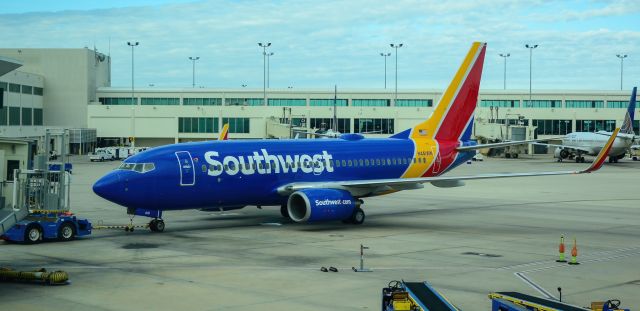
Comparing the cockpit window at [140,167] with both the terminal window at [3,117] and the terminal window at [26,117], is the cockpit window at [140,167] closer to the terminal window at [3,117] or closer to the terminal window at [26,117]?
the terminal window at [3,117]

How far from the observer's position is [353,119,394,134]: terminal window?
116 m

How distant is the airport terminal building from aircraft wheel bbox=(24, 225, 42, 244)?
6313cm

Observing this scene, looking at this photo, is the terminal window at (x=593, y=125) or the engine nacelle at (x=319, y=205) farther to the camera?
the terminal window at (x=593, y=125)

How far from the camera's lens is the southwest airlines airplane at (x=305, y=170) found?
3338 centimetres

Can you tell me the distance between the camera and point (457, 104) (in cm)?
4466

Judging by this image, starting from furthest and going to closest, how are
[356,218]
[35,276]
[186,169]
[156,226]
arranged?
[356,218] < [156,226] < [186,169] < [35,276]

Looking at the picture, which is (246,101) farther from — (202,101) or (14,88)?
(14,88)

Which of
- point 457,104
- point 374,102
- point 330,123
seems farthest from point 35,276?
point 374,102

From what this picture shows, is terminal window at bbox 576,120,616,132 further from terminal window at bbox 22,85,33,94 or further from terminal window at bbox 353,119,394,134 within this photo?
terminal window at bbox 22,85,33,94

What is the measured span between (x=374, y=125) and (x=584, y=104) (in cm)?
4046

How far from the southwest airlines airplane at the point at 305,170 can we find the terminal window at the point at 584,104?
95990mm

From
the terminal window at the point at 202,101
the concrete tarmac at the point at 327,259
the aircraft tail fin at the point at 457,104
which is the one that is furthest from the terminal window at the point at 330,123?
the aircraft tail fin at the point at 457,104

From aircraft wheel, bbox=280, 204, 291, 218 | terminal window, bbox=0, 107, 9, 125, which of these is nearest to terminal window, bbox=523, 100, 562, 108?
terminal window, bbox=0, 107, 9, 125

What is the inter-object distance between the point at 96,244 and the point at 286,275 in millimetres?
9640
